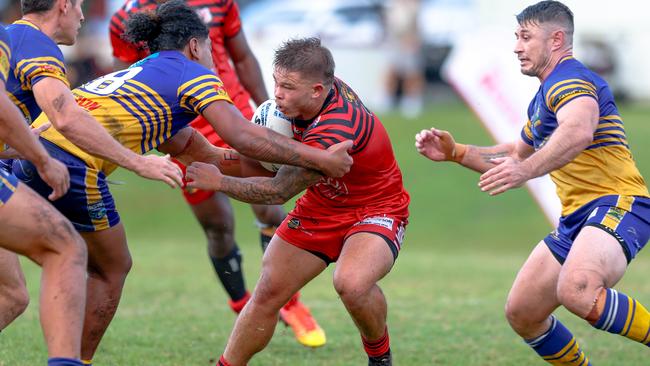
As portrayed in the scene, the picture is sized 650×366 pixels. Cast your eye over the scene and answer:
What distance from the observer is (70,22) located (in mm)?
5102

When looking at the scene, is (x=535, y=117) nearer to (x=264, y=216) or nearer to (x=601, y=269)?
(x=601, y=269)

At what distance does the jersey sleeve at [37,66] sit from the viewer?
4.71 m

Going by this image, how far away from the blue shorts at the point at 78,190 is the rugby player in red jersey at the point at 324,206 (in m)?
0.48

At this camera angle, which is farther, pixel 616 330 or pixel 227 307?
pixel 227 307

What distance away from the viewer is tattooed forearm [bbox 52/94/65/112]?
4.64 m

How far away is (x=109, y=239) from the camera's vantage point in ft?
17.2

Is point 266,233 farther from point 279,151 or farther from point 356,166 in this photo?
point 279,151

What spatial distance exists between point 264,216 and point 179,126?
2.00 meters

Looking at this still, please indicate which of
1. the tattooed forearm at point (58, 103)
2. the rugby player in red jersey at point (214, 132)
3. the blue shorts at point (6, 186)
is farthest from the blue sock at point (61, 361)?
the rugby player in red jersey at point (214, 132)

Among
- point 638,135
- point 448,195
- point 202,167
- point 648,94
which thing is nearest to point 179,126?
point 202,167

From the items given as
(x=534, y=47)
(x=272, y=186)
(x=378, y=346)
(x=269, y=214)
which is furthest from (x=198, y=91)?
(x=269, y=214)

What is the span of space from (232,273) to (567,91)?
309cm

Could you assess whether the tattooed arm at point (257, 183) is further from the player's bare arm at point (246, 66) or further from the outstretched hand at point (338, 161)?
the player's bare arm at point (246, 66)

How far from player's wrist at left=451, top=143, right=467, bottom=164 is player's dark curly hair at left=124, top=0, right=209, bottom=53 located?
1677 mm
